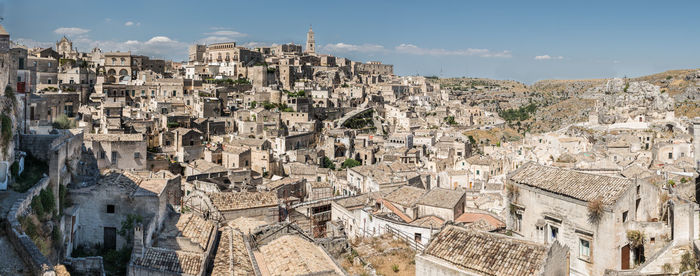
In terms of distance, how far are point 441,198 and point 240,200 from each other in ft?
28.8

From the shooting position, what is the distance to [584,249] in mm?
14383

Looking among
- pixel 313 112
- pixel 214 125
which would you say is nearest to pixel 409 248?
pixel 214 125

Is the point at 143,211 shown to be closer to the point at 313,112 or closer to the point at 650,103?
the point at 313,112

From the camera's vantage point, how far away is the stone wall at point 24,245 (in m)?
9.01

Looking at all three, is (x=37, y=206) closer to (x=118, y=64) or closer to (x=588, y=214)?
(x=588, y=214)

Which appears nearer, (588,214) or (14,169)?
(14,169)

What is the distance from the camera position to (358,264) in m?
16.2

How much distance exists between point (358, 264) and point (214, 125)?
36.5 m

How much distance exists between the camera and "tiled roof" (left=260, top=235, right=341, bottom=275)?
13.5 meters

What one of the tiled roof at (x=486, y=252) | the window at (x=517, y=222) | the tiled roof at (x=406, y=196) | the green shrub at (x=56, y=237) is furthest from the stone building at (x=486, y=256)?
the tiled roof at (x=406, y=196)

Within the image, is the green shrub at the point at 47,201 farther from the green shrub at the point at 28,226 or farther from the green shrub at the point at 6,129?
the green shrub at the point at 6,129

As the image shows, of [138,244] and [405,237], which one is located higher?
[138,244]

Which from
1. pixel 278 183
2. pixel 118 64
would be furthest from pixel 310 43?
pixel 278 183

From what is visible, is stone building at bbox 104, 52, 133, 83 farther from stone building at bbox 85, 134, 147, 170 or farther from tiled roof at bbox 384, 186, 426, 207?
tiled roof at bbox 384, 186, 426, 207
